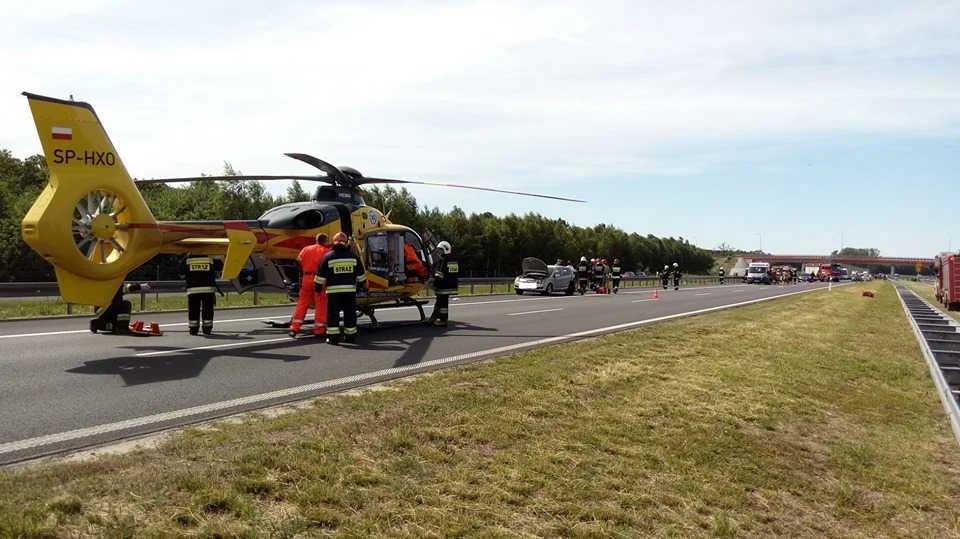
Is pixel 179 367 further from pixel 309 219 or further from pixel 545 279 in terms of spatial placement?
pixel 545 279

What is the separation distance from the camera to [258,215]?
2323 inches

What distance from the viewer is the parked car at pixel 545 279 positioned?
33156 mm

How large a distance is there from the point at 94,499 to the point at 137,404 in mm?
2976

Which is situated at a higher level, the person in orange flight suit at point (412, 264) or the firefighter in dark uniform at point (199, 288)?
the person in orange flight suit at point (412, 264)

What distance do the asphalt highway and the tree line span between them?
27.2m

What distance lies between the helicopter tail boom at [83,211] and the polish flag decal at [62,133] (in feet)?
0.04

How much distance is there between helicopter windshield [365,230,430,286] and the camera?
549 inches

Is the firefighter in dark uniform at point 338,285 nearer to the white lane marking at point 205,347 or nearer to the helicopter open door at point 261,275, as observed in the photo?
the white lane marking at point 205,347

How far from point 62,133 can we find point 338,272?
4279 mm

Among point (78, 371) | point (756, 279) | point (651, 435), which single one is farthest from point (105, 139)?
point (756, 279)

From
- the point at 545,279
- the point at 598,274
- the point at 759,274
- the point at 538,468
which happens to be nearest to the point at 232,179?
the point at 538,468

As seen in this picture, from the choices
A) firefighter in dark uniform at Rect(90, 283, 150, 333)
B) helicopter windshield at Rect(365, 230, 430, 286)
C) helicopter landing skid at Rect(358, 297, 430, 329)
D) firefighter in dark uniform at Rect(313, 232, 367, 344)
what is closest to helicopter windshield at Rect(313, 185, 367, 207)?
helicopter windshield at Rect(365, 230, 430, 286)

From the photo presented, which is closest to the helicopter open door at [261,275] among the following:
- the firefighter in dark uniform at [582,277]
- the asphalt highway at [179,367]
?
the asphalt highway at [179,367]

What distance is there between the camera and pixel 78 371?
8.21 meters
